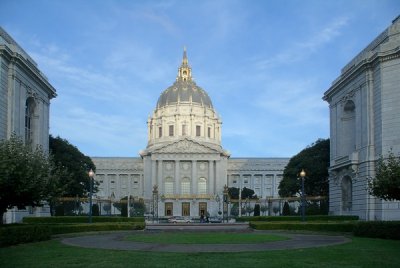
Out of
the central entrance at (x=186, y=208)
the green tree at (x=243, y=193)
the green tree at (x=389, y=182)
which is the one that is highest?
the green tree at (x=389, y=182)

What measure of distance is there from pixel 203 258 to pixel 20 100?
34.9 metres

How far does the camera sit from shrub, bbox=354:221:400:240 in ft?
95.6

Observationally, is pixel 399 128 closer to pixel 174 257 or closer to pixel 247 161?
pixel 174 257

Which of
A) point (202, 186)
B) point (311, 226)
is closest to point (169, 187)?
point (202, 186)

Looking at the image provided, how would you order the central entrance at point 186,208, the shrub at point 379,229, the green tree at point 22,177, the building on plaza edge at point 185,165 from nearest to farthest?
the green tree at point 22,177, the shrub at point 379,229, the central entrance at point 186,208, the building on plaza edge at point 185,165

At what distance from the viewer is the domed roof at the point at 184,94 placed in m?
146

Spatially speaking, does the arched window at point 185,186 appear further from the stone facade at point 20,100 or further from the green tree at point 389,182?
the green tree at point 389,182

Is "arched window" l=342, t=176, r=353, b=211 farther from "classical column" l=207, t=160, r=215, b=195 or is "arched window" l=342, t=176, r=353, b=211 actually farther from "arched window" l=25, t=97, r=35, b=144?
"classical column" l=207, t=160, r=215, b=195

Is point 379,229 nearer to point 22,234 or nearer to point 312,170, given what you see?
point 22,234

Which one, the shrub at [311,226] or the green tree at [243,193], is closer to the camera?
the shrub at [311,226]

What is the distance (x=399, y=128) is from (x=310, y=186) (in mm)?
32897

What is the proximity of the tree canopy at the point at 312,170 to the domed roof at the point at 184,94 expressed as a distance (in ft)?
223

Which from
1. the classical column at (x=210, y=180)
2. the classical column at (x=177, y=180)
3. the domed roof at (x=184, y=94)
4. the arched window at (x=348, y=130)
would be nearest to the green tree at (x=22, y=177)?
the arched window at (x=348, y=130)

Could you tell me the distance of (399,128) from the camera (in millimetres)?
44812
